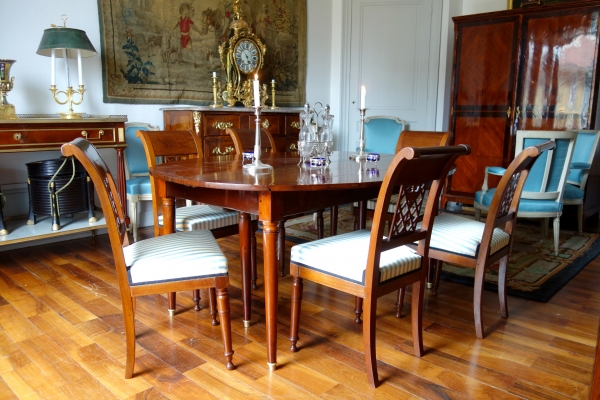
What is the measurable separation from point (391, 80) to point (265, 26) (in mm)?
1533

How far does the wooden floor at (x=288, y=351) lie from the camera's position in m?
1.66

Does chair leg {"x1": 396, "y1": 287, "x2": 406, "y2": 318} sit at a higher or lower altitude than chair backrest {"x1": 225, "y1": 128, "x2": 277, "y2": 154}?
lower

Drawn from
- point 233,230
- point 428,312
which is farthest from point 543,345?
point 233,230

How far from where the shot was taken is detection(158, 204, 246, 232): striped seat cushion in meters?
2.25

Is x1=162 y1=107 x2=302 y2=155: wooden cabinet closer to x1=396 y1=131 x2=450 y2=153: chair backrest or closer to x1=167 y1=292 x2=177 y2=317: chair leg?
x1=396 y1=131 x2=450 y2=153: chair backrest

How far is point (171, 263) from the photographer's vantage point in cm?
164

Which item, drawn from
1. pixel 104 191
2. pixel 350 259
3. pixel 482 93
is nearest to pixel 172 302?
pixel 104 191

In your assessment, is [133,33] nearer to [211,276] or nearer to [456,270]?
[211,276]

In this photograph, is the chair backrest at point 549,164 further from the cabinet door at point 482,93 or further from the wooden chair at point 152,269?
the wooden chair at point 152,269

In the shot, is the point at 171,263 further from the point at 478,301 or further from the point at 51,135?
the point at 51,135

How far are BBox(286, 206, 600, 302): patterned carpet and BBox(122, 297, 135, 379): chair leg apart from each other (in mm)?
1862

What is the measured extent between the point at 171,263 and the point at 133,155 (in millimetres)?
2280

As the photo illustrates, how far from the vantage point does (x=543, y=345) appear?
1.99 meters

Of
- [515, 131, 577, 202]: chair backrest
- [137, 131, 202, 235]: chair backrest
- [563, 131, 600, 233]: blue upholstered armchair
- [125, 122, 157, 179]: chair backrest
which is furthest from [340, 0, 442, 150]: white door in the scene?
[137, 131, 202, 235]: chair backrest
